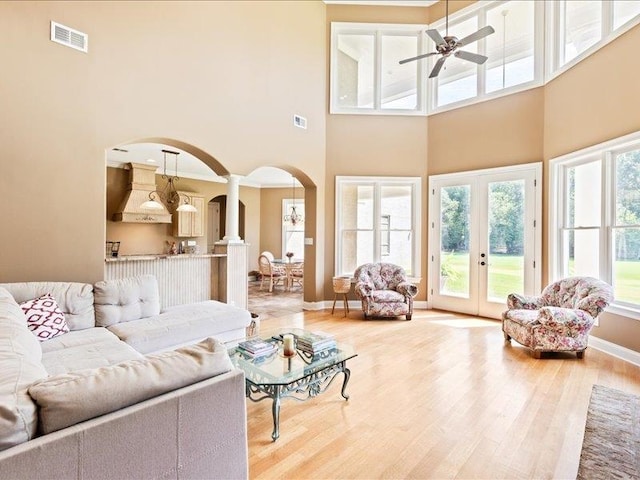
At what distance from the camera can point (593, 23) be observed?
428cm

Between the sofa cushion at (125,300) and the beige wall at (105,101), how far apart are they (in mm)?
554

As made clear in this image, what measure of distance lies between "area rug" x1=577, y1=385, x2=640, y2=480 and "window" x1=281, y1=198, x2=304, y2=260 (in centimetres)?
811

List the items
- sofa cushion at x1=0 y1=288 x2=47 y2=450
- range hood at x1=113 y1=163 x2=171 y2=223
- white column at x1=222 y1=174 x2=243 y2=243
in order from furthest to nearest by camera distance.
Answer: range hood at x1=113 y1=163 x2=171 y2=223
white column at x1=222 y1=174 x2=243 y2=243
sofa cushion at x1=0 y1=288 x2=47 y2=450

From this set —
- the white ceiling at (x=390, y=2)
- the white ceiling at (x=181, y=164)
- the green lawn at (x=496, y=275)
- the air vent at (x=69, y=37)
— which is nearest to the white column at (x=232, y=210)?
the white ceiling at (x=181, y=164)

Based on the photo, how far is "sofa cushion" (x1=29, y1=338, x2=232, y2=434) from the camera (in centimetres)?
111

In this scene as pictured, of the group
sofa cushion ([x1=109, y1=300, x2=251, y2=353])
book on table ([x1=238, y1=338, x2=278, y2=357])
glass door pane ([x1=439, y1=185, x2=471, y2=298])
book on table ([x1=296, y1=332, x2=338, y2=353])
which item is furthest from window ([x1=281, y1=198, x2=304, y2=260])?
book on table ([x1=238, y1=338, x2=278, y2=357])

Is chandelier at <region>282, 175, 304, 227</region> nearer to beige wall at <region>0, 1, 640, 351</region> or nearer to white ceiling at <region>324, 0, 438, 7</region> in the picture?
beige wall at <region>0, 1, 640, 351</region>

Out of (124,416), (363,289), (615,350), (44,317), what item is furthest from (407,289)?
(124,416)

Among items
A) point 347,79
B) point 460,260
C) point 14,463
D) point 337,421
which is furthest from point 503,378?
point 347,79

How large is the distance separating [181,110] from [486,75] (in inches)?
189

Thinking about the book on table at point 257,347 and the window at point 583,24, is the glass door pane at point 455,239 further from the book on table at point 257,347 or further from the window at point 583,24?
the book on table at point 257,347

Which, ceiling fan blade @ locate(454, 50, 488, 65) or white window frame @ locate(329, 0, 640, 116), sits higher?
white window frame @ locate(329, 0, 640, 116)

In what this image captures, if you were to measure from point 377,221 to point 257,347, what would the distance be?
414 centimetres

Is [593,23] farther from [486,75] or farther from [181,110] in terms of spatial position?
[181,110]
